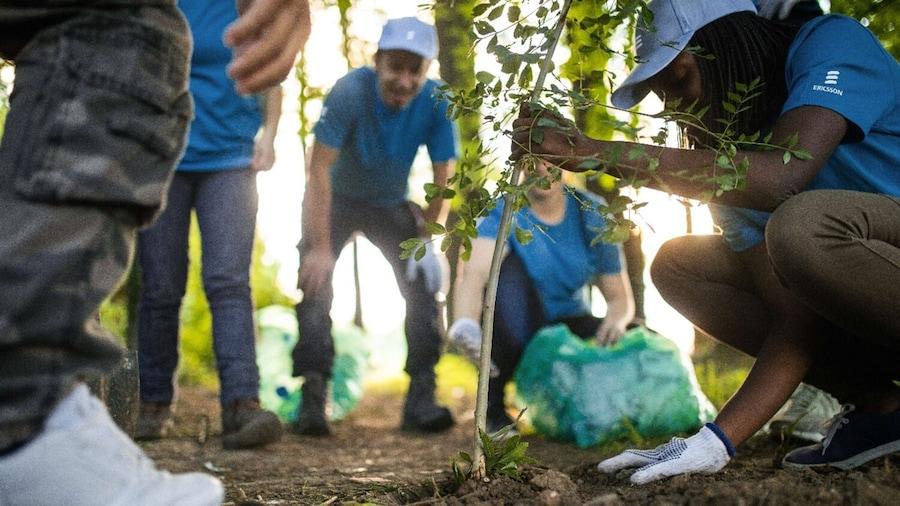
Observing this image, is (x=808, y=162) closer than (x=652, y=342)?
Yes

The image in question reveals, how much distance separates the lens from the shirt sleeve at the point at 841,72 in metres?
1.83

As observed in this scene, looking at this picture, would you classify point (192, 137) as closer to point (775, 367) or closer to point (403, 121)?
point (403, 121)

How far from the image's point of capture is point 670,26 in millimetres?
2031

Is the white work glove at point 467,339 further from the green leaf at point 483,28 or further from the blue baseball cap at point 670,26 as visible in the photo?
the green leaf at point 483,28

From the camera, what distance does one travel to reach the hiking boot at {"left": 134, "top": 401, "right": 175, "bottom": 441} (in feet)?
10.7

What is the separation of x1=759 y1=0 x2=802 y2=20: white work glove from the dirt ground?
105 centimetres

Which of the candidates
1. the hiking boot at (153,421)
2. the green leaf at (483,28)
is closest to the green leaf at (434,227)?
the green leaf at (483,28)

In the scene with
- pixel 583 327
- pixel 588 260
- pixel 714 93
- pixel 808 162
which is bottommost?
pixel 583 327

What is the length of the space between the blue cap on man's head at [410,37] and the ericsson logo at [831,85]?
91.9 inches

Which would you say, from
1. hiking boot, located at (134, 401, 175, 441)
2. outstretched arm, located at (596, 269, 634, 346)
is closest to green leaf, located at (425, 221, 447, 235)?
hiking boot, located at (134, 401, 175, 441)

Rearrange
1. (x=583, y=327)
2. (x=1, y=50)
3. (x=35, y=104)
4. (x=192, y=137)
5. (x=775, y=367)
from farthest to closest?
(x=583, y=327) → (x=192, y=137) → (x=775, y=367) → (x=1, y=50) → (x=35, y=104)

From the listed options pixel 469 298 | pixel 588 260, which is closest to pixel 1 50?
pixel 469 298

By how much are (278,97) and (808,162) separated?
2.18 meters

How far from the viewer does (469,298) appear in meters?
3.72
